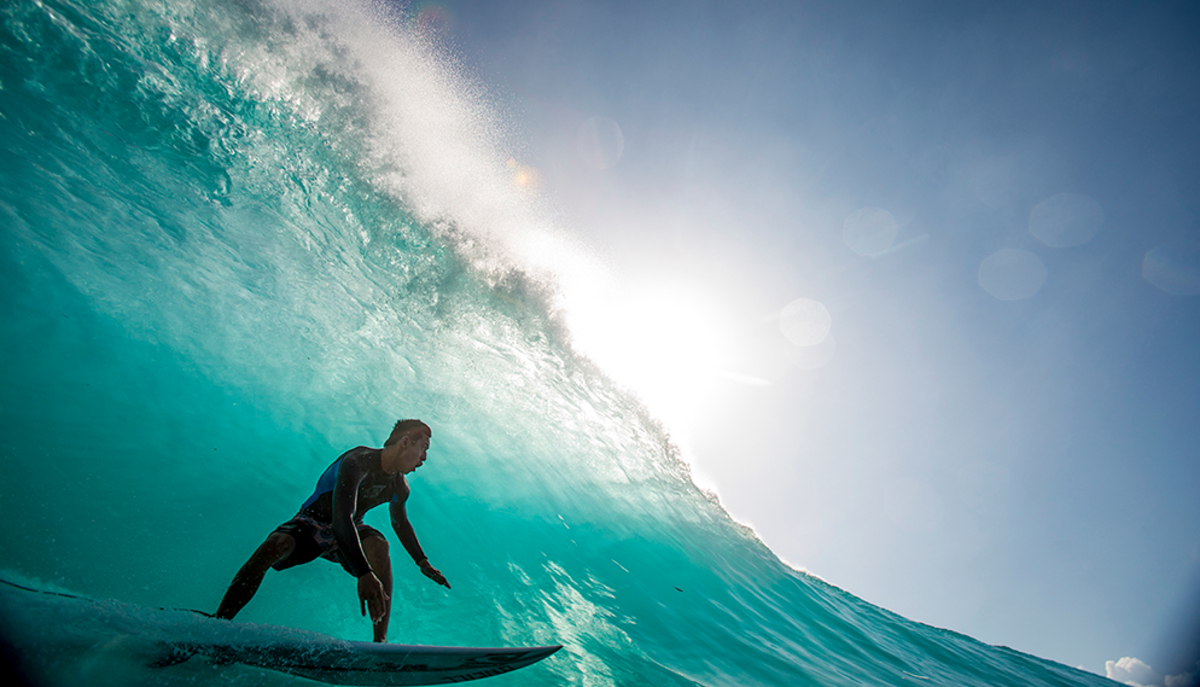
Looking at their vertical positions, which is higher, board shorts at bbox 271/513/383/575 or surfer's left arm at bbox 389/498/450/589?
surfer's left arm at bbox 389/498/450/589

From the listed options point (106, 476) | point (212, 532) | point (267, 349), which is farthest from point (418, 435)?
point (267, 349)

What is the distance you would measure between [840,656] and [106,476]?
573 inches

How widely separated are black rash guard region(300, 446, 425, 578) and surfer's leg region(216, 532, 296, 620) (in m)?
0.26

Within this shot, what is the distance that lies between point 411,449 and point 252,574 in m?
1.18

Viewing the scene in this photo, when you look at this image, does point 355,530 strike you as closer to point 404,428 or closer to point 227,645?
point 227,645

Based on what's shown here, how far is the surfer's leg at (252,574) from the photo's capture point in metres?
2.47

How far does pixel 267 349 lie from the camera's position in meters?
10.6

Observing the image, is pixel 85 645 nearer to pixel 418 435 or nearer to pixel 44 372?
pixel 418 435

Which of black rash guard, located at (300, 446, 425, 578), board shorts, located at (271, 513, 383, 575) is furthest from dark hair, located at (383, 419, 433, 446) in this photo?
board shorts, located at (271, 513, 383, 575)

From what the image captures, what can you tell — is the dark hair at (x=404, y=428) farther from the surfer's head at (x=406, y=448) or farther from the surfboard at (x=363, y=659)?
the surfboard at (x=363, y=659)

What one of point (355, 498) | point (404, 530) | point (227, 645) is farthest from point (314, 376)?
point (227, 645)

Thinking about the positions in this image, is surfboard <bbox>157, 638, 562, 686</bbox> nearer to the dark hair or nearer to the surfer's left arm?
the surfer's left arm

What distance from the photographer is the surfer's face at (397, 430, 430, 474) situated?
10.3 ft

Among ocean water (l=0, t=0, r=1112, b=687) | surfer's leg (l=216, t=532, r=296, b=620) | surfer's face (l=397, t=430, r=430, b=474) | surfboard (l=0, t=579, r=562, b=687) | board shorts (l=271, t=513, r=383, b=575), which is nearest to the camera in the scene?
surfboard (l=0, t=579, r=562, b=687)
